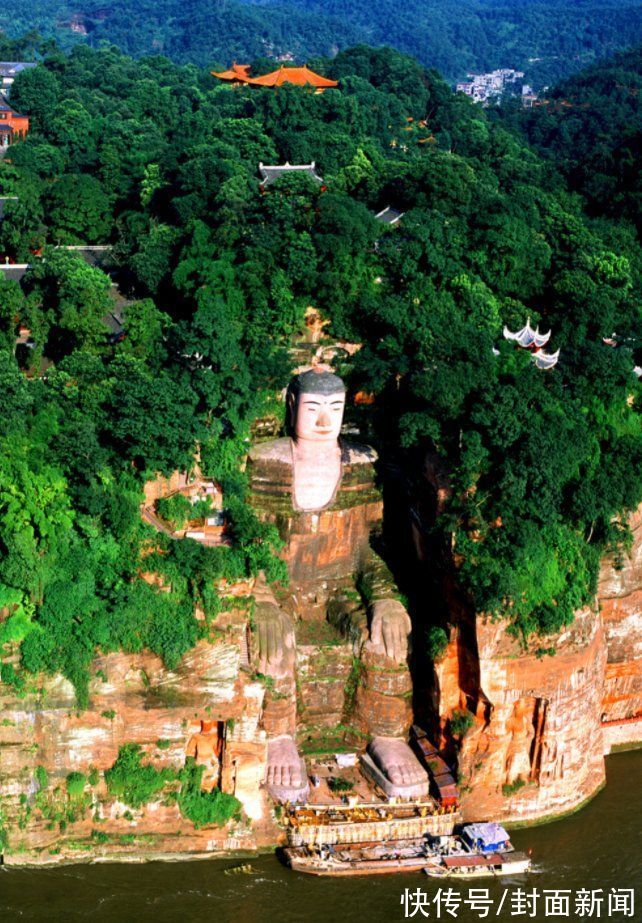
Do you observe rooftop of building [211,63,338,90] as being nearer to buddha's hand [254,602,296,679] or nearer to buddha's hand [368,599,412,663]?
buddha's hand [368,599,412,663]

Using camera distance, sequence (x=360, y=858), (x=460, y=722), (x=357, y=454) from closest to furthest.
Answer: (x=360, y=858)
(x=460, y=722)
(x=357, y=454)

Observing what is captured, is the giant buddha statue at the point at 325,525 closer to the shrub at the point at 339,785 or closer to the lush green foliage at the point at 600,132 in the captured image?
the shrub at the point at 339,785

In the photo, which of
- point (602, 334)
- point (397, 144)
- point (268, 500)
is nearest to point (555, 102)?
point (397, 144)

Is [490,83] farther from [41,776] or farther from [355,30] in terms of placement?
[41,776]

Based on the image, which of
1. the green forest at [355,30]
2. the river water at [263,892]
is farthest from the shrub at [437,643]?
the green forest at [355,30]

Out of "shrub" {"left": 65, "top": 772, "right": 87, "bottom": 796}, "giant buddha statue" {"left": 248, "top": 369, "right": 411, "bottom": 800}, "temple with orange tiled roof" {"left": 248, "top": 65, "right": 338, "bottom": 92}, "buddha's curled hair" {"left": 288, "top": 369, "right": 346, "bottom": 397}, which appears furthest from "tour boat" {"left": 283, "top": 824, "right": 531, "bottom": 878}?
"temple with orange tiled roof" {"left": 248, "top": 65, "right": 338, "bottom": 92}

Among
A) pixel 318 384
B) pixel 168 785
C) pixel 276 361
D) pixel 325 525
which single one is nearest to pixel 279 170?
pixel 276 361
